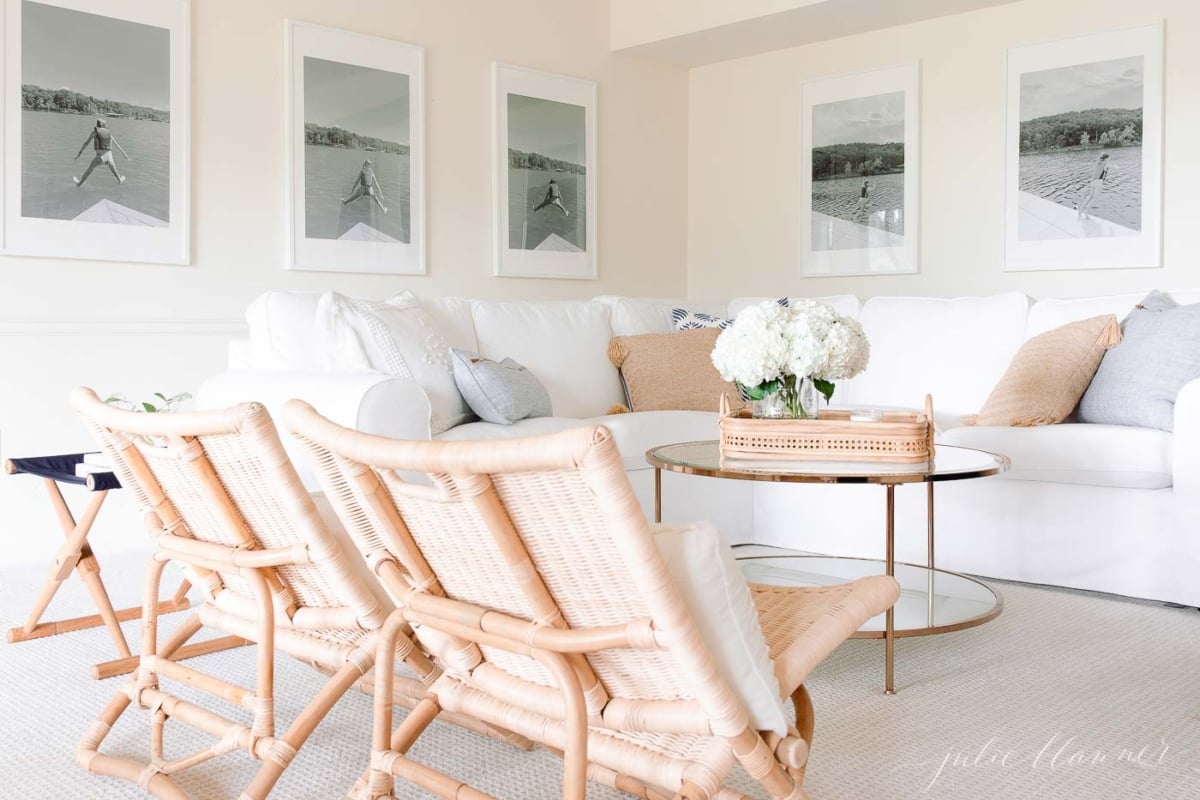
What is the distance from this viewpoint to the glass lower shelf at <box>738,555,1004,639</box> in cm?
265

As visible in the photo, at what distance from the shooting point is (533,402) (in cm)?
384

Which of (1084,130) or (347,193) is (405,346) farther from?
(1084,130)

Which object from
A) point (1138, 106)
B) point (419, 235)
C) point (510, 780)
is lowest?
point (510, 780)

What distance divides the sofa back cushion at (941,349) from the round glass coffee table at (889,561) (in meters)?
1.14

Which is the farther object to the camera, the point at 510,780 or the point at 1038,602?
the point at 1038,602

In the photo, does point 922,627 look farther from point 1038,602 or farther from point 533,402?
point 533,402

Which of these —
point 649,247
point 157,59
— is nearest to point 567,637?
point 157,59

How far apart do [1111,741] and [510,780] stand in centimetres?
120

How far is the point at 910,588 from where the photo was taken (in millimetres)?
3049

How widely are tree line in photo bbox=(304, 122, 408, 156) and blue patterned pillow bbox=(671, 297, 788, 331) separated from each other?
1533mm

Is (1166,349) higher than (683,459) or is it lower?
higher

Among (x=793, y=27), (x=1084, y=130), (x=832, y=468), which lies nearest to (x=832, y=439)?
(x=832, y=468)

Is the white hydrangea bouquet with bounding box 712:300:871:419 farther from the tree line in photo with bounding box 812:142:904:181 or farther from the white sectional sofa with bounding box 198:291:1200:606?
the tree line in photo with bounding box 812:142:904:181

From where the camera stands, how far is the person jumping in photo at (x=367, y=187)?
195 inches
